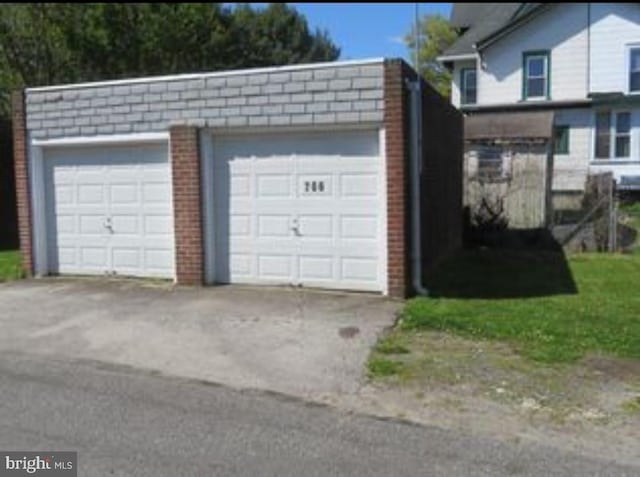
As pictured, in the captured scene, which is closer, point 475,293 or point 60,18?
point 475,293

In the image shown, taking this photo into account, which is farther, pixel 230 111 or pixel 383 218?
pixel 230 111

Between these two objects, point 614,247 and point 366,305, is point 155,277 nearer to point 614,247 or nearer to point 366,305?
point 366,305

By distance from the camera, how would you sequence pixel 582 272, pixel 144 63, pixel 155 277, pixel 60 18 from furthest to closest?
1. pixel 144 63
2. pixel 60 18
3. pixel 582 272
4. pixel 155 277

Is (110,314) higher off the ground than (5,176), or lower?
lower

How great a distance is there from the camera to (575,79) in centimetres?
3058

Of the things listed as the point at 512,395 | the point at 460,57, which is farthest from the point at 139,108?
the point at 460,57

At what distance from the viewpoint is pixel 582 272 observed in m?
13.7

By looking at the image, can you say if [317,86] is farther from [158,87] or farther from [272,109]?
[158,87]

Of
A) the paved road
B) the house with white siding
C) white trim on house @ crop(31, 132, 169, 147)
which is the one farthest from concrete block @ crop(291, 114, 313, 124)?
the house with white siding

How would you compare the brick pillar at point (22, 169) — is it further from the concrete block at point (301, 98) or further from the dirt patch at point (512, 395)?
the dirt patch at point (512, 395)

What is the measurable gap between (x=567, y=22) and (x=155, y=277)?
77.9 feet

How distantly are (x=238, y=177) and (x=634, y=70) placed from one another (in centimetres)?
2299

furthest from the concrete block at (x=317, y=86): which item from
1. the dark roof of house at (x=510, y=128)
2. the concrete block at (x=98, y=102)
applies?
the dark roof of house at (x=510, y=128)

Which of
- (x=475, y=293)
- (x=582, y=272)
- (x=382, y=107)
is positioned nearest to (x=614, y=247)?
(x=582, y=272)
